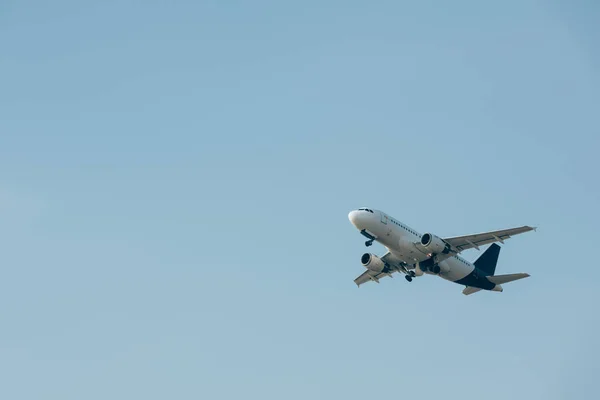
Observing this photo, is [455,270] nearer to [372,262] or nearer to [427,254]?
[427,254]

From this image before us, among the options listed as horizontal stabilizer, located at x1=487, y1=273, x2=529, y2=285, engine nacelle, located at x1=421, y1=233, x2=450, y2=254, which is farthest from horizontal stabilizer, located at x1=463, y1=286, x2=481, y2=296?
engine nacelle, located at x1=421, y1=233, x2=450, y2=254

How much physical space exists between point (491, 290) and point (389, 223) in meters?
17.1

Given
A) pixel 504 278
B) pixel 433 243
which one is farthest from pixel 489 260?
pixel 433 243

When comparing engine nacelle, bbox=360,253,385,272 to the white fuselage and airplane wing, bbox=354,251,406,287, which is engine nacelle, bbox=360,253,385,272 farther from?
the white fuselage

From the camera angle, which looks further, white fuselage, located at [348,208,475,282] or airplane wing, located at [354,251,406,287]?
airplane wing, located at [354,251,406,287]

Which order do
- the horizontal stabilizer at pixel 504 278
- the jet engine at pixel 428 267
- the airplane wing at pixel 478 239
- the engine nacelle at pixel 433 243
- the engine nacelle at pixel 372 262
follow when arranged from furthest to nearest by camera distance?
the engine nacelle at pixel 372 262 → the horizontal stabilizer at pixel 504 278 → the jet engine at pixel 428 267 → the engine nacelle at pixel 433 243 → the airplane wing at pixel 478 239

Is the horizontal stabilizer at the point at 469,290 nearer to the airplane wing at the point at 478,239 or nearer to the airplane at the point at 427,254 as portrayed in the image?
the airplane at the point at 427,254

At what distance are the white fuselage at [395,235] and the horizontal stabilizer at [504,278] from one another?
210 inches

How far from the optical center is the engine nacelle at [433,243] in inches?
3536

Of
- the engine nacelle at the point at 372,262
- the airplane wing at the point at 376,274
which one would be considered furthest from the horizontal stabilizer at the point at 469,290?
the engine nacelle at the point at 372,262

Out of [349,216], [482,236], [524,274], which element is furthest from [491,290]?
[349,216]

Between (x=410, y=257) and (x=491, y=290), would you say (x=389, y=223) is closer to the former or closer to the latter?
(x=410, y=257)

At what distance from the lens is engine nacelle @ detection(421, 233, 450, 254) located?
89.8 m

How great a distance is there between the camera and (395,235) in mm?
90000
